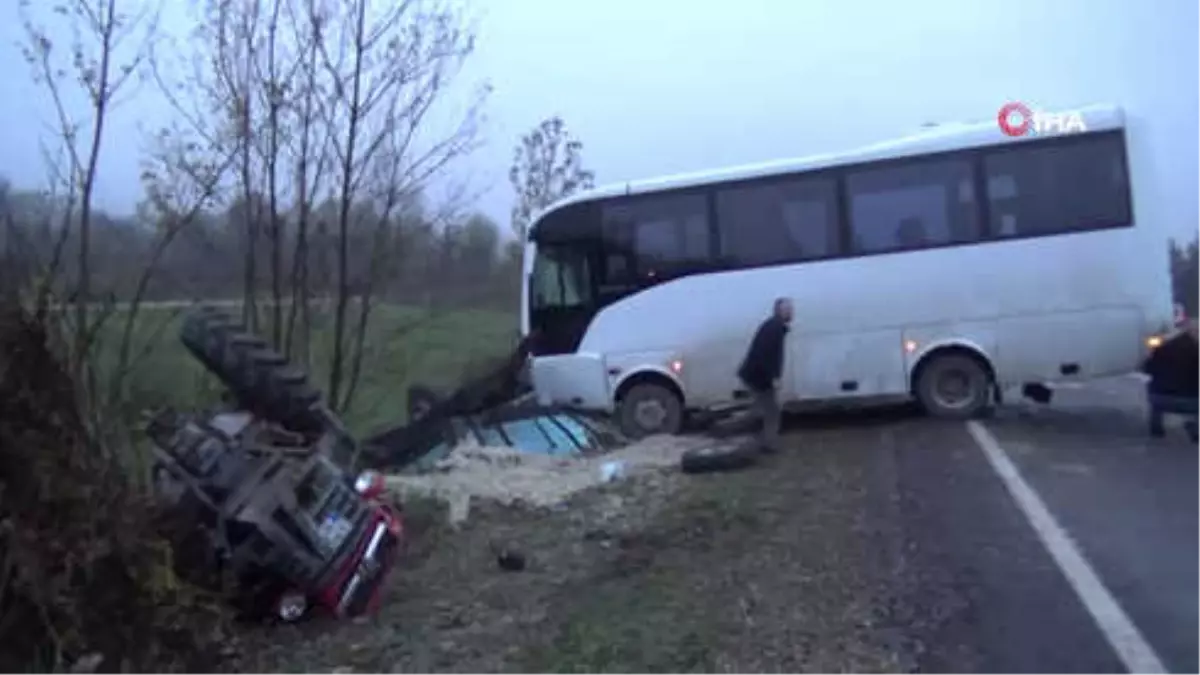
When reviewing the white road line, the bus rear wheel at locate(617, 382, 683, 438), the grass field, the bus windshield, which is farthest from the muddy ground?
the bus windshield

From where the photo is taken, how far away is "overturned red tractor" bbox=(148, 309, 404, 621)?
8.00m

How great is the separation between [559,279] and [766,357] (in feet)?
13.2

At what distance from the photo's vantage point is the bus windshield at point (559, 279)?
62.2 ft

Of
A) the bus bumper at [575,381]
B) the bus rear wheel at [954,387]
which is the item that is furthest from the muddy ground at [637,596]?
the bus bumper at [575,381]

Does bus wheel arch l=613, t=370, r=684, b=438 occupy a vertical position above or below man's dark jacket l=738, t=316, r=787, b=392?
below

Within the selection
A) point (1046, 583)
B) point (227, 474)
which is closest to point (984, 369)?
point (1046, 583)

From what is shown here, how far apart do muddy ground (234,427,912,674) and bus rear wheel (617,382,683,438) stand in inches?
239

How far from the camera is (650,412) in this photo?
1886cm

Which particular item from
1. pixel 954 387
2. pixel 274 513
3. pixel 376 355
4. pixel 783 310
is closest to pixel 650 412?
pixel 783 310

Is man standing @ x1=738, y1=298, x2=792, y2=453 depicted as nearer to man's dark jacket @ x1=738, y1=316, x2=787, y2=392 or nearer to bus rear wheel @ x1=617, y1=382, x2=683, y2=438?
man's dark jacket @ x1=738, y1=316, x2=787, y2=392

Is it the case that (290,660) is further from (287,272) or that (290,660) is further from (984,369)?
(984,369)

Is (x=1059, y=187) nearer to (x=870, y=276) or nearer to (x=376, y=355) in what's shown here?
(x=870, y=276)

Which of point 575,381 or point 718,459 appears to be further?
point 575,381

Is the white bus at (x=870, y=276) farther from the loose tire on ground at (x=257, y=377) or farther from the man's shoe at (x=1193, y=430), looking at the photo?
the loose tire on ground at (x=257, y=377)
